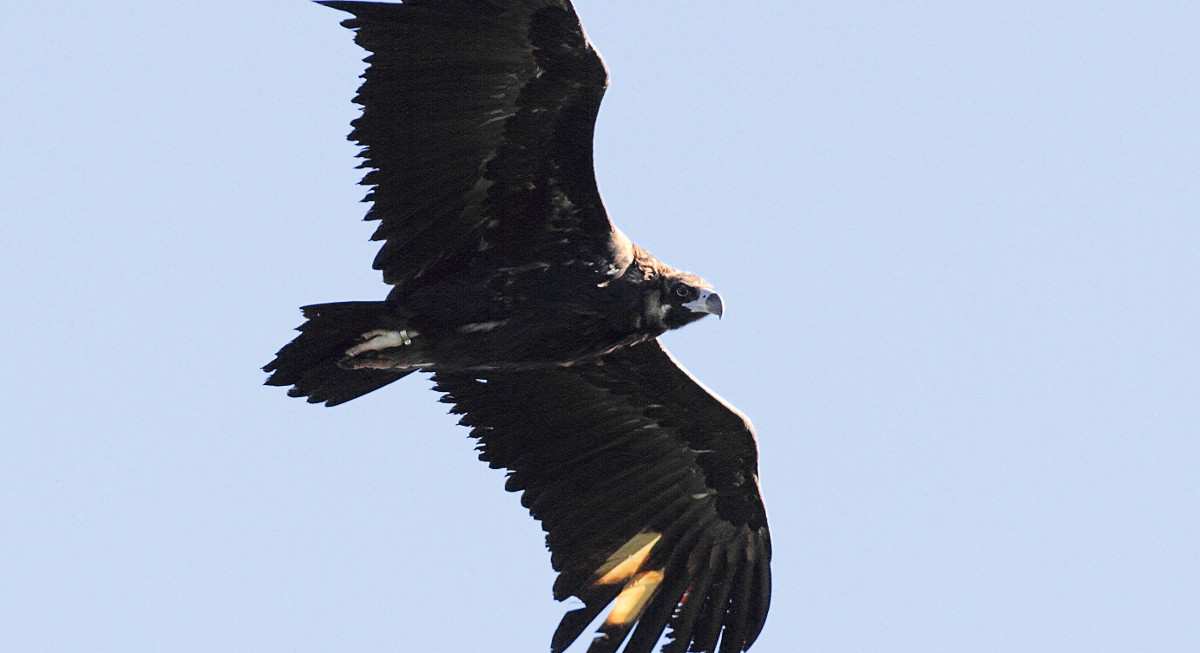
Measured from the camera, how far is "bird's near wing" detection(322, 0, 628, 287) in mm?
10680

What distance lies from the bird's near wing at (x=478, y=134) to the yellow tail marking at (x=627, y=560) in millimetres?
2416

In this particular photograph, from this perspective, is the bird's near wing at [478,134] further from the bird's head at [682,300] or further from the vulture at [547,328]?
the bird's head at [682,300]

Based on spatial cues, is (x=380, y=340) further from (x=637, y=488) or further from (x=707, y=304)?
(x=637, y=488)

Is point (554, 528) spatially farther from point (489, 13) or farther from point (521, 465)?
point (489, 13)

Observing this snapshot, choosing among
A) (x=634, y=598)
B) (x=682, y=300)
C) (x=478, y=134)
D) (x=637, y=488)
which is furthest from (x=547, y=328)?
(x=634, y=598)

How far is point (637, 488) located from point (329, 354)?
278 centimetres

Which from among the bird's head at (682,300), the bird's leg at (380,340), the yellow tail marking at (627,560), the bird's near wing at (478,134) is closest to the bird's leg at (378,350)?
the bird's leg at (380,340)

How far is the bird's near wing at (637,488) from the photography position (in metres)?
12.5

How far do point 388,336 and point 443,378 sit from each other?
1.24 m

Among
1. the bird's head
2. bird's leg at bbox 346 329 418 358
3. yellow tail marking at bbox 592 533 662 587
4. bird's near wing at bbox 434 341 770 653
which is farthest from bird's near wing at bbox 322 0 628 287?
yellow tail marking at bbox 592 533 662 587

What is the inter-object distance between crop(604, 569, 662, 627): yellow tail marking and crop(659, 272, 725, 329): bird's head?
2066 millimetres

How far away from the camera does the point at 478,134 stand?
11180mm

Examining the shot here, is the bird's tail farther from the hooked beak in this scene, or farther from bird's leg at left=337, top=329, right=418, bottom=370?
the hooked beak

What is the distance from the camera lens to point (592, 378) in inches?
499
